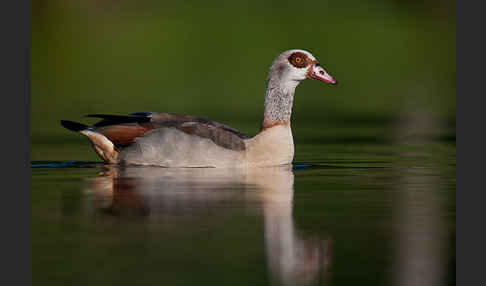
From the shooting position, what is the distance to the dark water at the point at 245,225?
9.55 meters

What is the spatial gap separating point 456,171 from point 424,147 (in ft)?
12.0

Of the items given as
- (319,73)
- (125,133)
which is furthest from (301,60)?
(125,133)

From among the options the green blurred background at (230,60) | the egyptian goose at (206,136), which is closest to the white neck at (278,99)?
the egyptian goose at (206,136)

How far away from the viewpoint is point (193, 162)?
1691cm

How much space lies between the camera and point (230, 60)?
3891 cm

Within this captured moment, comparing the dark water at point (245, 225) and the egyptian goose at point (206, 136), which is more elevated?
the egyptian goose at point (206, 136)

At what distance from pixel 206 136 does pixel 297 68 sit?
1822 millimetres

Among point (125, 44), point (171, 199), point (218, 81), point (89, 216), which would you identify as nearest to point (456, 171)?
point (171, 199)

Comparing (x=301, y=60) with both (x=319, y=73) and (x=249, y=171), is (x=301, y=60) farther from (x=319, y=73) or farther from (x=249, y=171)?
(x=249, y=171)

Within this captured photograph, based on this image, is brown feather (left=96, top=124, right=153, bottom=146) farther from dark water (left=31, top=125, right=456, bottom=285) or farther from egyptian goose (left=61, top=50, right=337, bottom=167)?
dark water (left=31, top=125, right=456, bottom=285)

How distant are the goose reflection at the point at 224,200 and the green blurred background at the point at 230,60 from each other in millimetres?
3171

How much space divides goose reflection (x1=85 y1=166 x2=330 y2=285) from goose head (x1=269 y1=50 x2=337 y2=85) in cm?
146

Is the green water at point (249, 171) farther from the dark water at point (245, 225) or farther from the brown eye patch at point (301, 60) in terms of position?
the brown eye patch at point (301, 60)

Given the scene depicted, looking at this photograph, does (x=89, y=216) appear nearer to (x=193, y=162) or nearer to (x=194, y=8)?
(x=193, y=162)
